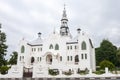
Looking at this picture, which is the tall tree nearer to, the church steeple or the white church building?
the white church building

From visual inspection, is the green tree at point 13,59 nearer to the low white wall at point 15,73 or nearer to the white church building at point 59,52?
the white church building at point 59,52

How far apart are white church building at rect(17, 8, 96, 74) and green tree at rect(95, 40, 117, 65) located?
36.3ft

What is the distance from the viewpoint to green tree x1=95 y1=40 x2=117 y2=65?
56250 millimetres

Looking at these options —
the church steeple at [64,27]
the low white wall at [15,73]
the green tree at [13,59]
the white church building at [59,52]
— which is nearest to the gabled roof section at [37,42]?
the white church building at [59,52]

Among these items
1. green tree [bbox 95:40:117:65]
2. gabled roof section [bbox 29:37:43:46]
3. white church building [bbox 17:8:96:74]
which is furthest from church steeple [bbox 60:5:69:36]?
green tree [bbox 95:40:117:65]

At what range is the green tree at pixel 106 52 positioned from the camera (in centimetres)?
5625

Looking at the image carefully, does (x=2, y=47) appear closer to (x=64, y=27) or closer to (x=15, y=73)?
(x=15, y=73)

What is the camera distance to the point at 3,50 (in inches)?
1577

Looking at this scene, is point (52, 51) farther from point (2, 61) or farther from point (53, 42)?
point (2, 61)

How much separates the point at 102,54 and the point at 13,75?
31875 millimetres

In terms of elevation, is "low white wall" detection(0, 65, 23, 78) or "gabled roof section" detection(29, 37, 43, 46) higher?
"gabled roof section" detection(29, 37, 43, 46)

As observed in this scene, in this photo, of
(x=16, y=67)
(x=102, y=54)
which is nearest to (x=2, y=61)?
(x=16, y=67)

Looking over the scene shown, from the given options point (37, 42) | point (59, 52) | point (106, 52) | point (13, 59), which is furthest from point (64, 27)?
point (13, 59)

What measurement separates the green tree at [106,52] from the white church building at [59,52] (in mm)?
11053
